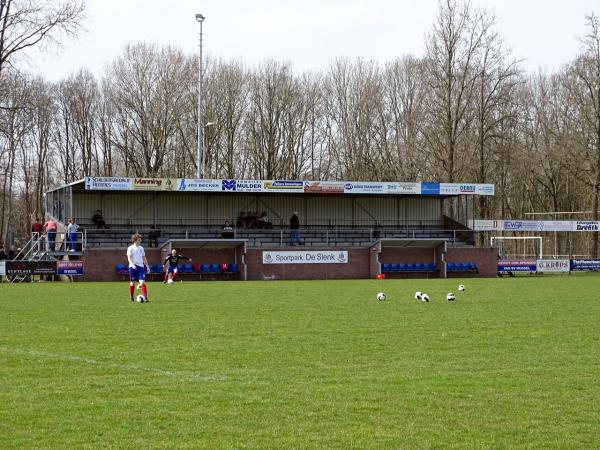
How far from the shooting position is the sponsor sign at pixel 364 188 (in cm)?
5291

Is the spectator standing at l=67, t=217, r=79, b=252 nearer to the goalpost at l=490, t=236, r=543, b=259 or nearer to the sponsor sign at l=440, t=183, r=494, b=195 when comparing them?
the sponsor sign at l=440, t=183, r=494, b=195

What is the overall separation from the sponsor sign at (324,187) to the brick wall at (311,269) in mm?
4392

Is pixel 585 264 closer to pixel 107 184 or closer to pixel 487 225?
pixel 487 225

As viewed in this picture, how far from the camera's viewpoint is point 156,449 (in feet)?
24.9

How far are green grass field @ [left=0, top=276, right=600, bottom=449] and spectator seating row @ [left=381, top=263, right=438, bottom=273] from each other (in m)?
29.5

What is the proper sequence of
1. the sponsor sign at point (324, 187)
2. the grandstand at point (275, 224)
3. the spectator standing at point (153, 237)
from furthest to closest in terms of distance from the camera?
1. the sponsor sign at point (324, 187)
2. the grandstand at point (275, 224)
3. the spectator standing at point (153, 237)

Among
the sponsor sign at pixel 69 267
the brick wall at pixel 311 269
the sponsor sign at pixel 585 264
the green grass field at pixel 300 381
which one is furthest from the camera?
the sponsor sign at pixel 585 264

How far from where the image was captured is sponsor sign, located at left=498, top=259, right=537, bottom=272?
52156mm

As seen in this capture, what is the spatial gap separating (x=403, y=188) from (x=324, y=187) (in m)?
4.87

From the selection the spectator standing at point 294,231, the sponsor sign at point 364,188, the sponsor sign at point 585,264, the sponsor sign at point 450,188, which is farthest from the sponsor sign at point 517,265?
the spectator standing at point 294,231

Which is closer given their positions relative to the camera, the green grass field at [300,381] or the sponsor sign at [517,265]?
the green grass field at [300,381]

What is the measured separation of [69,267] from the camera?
4312 cm

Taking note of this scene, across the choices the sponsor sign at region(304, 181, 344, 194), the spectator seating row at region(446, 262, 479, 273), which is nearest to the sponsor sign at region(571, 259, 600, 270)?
the spectator seating row at region(446, 262, 479, 273)

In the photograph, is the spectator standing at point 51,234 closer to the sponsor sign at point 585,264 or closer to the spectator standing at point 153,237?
the spectator standing at point 153,237
